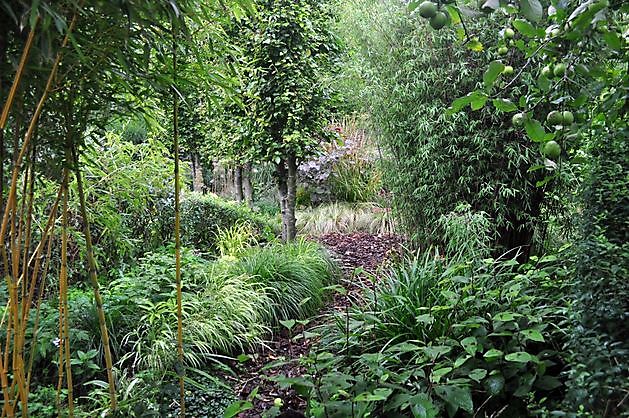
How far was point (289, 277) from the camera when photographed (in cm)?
363

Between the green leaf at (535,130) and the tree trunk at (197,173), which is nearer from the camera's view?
the green leaf at (535,130)

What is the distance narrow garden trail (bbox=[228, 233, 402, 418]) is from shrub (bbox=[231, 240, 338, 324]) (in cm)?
12

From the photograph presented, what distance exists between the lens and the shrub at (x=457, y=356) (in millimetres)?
1412

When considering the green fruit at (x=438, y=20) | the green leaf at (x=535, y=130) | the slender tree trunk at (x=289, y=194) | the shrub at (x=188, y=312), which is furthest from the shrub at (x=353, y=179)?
the green fruit at (x=438, y=20)

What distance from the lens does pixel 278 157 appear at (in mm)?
4441

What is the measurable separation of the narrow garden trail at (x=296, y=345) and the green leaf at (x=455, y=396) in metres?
0.46

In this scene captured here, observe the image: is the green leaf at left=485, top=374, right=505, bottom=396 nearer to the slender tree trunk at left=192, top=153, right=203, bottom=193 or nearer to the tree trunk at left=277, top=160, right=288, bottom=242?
the tree trunk at left=277, top=160, right=288, bottom=242

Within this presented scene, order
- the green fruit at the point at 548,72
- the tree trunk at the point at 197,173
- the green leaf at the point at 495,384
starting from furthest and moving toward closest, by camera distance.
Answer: the tree trunk at the point at 197,173 < the green leaf at the point at 495,384 < the green fruit at the point at 548,72

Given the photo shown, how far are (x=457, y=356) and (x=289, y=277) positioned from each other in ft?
6.23

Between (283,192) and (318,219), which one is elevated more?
(283,192)

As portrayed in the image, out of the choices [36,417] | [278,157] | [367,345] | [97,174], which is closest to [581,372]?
[367,345]

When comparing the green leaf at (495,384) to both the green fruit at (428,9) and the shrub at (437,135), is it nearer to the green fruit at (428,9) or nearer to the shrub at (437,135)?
the green fruit at (428,9)

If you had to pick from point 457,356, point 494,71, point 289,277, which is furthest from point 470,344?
point 289,277

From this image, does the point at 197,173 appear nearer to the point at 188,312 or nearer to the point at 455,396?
the point at 188,312
